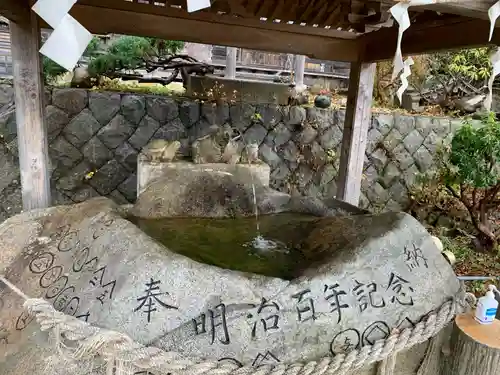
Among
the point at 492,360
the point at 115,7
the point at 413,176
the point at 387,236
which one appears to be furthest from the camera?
the point at 413,176

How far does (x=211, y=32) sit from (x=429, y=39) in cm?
202

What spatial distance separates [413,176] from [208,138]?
433 cm

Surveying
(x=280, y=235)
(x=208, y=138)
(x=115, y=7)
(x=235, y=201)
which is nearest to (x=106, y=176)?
(x=208, y=138)

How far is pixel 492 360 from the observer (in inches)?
75.0

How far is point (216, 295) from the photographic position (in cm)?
170

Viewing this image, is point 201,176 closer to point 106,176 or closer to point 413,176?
point 106,176

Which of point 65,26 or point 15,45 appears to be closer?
point 65,26

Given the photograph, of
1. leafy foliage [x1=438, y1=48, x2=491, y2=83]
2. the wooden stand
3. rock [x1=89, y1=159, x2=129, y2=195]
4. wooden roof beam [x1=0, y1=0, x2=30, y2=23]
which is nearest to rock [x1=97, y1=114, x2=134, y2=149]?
rock [x1=89, y1=159, x2=129, y2=195]

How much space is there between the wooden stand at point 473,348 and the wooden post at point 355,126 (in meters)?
2.42

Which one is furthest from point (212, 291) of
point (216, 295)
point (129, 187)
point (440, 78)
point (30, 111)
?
point (440, 78)

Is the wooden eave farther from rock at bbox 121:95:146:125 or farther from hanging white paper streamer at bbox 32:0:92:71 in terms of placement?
hanging white paper streamer at bbox 32:0:92:71

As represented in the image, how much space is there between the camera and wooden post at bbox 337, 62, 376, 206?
14.0ft

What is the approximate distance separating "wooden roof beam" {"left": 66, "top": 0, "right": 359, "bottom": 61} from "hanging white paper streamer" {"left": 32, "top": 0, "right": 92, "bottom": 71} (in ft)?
7.36

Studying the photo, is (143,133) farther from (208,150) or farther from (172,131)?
(208,150)
